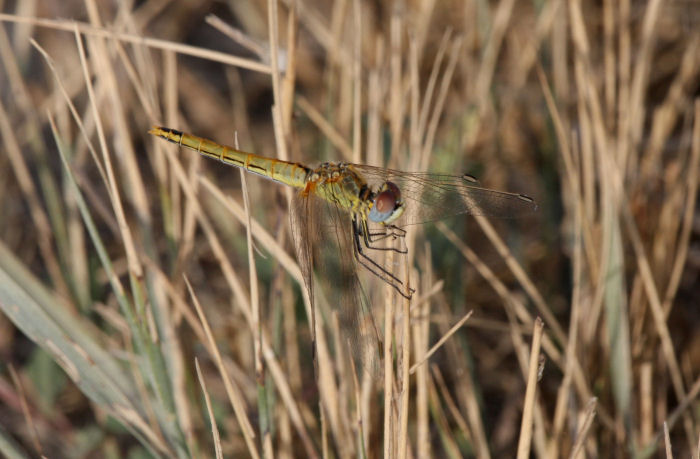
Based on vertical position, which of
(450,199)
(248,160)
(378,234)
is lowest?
(378,234)

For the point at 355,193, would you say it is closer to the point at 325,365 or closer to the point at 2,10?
the point at 325,365

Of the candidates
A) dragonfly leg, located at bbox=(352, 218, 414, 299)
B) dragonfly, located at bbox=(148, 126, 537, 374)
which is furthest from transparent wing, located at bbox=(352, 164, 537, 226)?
dragonfly leg, located at bbox=(352, 218, 414, 299)

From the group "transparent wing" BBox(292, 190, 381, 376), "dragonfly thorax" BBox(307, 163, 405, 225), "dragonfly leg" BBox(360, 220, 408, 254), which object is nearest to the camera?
"transparent wing" BBox(292, 190, 381, 376)

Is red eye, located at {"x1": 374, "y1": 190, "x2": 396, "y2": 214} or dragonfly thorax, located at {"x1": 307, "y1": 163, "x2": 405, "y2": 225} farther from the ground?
dragonfly thorax, located at {"x1": 307, "y1": 163, "x2": 405, "y2": 225}

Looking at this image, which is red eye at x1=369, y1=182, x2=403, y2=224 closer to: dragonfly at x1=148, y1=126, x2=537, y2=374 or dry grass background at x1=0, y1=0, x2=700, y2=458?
dragonfly at x1=148, y1=126, x2=537, y2=374

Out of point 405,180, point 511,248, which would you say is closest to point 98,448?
point 405,180

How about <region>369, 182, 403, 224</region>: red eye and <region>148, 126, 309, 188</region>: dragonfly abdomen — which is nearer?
<region>369, 182, 403, 224</region>: red eye

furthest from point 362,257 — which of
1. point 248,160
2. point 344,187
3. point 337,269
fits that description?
point 248,160

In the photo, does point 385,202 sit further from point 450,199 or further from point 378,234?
point 450,199
